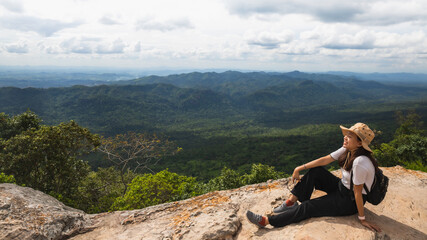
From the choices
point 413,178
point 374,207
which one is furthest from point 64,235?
point 413,178

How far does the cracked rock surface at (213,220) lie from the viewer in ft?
15.6

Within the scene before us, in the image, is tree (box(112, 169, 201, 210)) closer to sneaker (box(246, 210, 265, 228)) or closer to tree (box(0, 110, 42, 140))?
sneaker (box(246, 210, 265, 228))

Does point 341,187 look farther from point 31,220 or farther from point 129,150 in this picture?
point 129,150

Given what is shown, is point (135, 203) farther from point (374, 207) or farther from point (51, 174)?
point (374, 207)

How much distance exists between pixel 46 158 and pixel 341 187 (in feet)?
59.6

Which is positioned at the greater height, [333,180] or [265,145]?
[333,180]

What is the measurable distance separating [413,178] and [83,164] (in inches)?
828

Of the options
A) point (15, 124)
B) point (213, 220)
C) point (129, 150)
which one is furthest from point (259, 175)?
point (15, 124)

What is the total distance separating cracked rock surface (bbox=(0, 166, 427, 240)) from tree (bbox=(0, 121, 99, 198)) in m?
8.91

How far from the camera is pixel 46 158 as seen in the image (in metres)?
15.3

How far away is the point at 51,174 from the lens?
1588 cm

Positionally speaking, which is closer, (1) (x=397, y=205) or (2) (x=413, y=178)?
(1) (x=397, y=205)

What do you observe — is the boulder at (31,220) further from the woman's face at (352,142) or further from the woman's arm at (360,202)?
the woman's face at (352,142)

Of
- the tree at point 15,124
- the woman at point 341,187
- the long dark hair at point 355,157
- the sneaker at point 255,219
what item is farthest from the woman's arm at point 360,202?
the tree at point 15,124
